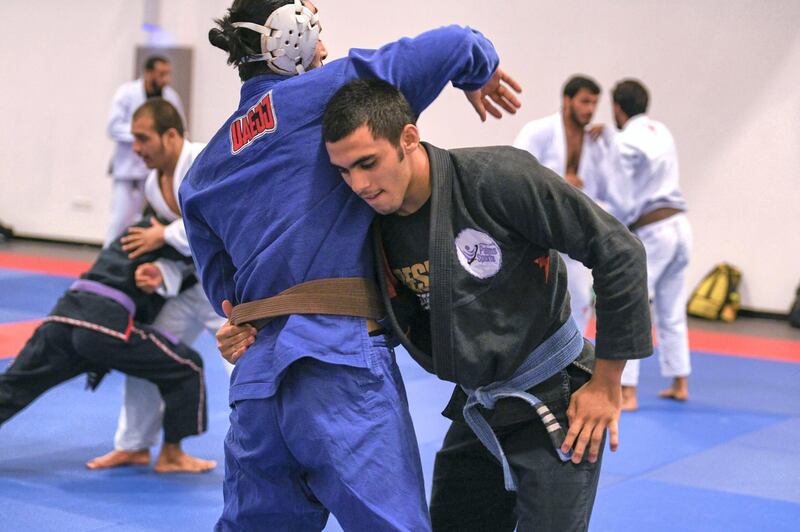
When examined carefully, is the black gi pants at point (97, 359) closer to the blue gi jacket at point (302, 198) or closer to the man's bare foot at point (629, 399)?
the blue gi jacket at point (302, 198)

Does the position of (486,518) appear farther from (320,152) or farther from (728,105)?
(728,105)

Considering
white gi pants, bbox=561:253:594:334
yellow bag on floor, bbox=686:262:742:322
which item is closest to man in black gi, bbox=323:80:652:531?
white gi pants, bbox=561:253:594:334

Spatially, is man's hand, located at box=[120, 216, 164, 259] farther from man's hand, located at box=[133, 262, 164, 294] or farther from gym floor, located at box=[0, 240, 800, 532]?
gym floor, located at box=[0, 240, 800, 532]

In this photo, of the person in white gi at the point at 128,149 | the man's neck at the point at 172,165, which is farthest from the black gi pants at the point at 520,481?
the person in white gi at the point at 128,149

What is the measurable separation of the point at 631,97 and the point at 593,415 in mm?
5077

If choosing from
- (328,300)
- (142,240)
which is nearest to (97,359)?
(142,240)

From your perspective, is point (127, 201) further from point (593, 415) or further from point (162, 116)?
point (593, 415)

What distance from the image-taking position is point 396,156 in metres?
2.33

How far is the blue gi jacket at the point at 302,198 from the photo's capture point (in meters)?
2.40

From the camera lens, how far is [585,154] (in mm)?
6520

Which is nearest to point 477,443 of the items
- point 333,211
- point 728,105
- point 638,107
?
point 333,211

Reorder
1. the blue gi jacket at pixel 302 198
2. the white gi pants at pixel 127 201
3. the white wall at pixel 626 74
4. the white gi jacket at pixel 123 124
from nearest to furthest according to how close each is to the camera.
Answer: the blue gi jacket at pixel 302 198 → the white gi pants at pixel 127 201 → the white gi jacket at pixel 123 124 → the white wall at pixel 626 74

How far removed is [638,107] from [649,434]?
92.3 inches

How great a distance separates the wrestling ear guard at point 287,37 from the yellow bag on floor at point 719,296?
8.50m
